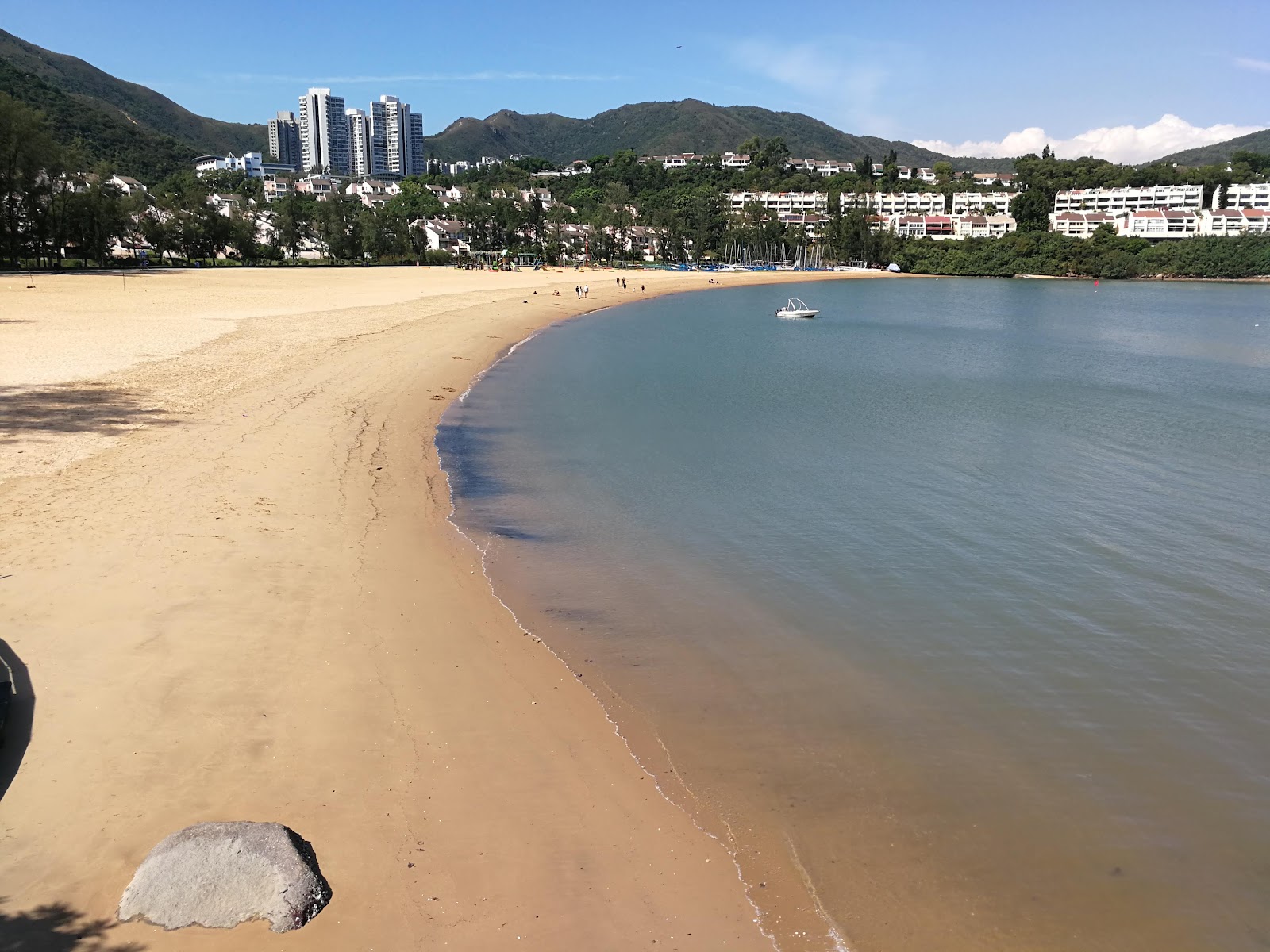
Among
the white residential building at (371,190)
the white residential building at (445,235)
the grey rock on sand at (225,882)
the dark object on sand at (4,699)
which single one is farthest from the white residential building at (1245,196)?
the dark object on sand at (4,699)

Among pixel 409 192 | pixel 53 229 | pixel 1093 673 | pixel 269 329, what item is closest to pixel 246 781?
pixel 1093 673

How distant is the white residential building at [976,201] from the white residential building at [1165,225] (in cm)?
2732

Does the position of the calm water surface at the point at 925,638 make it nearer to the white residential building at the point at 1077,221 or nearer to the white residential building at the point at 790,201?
the white residential building at the point at 1077,221

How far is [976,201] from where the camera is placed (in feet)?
549

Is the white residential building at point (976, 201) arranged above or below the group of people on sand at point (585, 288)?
above

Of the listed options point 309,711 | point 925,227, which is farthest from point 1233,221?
point 309,711

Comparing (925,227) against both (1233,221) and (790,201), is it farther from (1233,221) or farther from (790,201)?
(1233,221)

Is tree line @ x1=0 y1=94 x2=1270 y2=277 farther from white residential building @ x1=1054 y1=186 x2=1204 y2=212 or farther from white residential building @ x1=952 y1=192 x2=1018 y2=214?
white residential building @ x1=952 y1=192 x2=1018 y2=214

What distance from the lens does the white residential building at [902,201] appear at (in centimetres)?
16438

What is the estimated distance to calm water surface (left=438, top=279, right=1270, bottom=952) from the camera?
646 centimetres

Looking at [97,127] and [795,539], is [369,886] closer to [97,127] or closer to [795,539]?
[795,539]

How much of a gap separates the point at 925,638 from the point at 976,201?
178 metres

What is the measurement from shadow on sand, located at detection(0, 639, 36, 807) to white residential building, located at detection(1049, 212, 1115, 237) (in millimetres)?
154712

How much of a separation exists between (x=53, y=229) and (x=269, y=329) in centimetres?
3775
